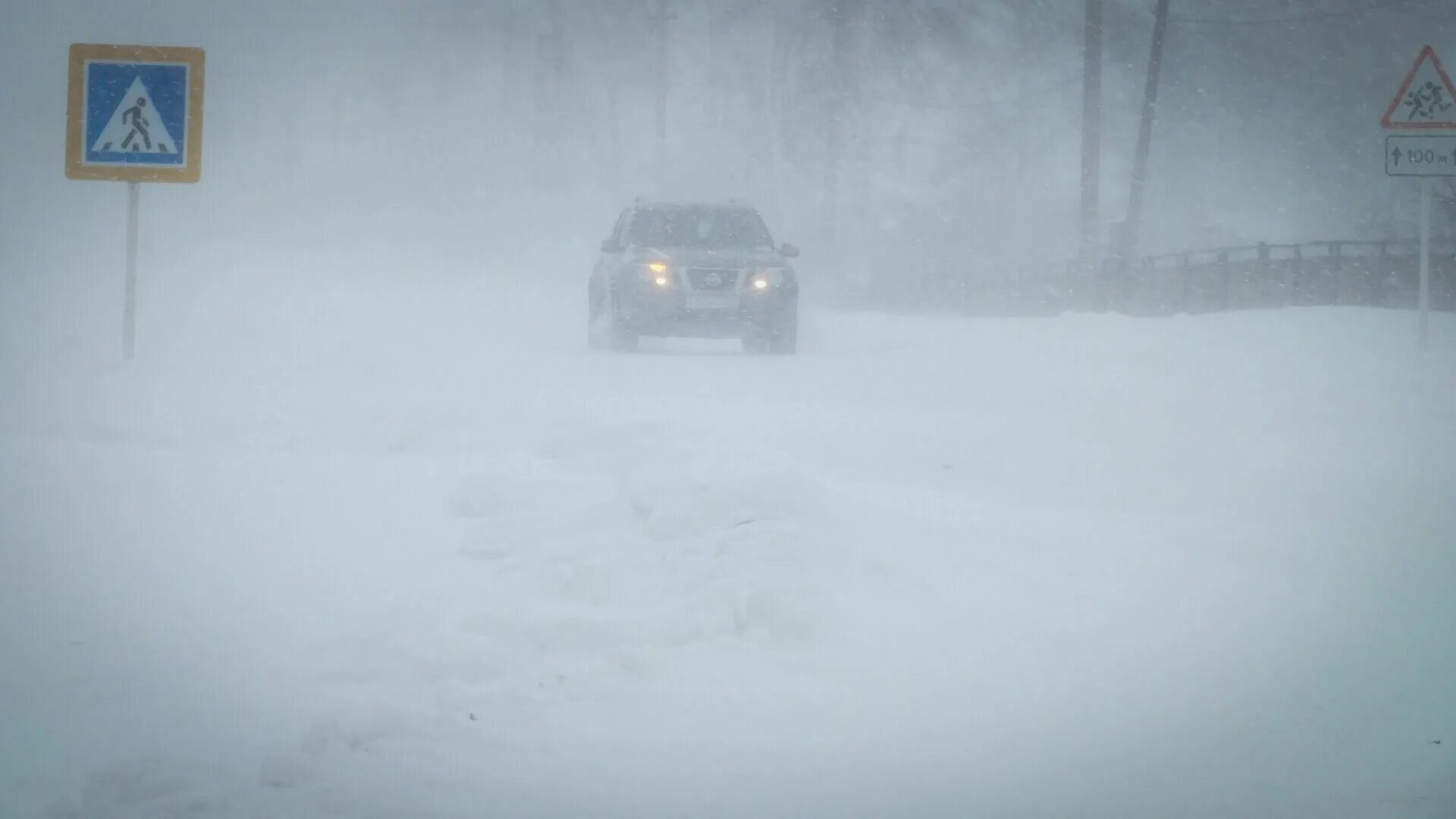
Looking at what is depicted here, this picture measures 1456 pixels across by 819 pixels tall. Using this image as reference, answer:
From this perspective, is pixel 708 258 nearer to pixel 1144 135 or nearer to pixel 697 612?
pixel 697 612

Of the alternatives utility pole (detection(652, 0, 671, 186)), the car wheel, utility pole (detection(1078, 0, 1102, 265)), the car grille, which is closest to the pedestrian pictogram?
the car grille

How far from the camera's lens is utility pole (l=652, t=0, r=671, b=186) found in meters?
44.2

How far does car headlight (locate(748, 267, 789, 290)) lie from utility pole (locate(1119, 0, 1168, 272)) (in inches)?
602

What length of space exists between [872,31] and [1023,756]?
4303 cm

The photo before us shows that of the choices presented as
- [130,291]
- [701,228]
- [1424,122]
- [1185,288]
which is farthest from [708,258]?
[1185,288]

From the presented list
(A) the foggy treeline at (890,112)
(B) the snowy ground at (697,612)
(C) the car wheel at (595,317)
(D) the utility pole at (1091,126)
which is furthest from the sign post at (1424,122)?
(A) the foggy treeline at (890,112)

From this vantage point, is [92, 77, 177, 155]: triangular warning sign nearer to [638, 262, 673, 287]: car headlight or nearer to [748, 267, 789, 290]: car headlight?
[638, 262, 673, 287]: car headlight

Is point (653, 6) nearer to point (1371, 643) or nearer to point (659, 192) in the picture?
point (659, 192)

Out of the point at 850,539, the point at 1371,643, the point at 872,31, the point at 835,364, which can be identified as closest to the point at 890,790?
the point at 850,539

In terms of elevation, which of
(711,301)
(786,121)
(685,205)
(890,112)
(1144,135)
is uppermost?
(890,112)

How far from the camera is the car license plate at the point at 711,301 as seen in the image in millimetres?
14586

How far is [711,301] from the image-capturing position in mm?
14625

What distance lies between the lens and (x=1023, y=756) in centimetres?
357

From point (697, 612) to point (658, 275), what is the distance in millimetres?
10371
